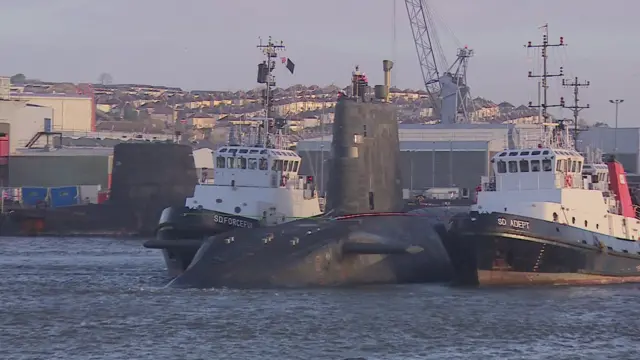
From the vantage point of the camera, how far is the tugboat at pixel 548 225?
46.8 meters

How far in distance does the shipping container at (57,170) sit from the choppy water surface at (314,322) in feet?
181

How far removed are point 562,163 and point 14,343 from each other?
24.0 m

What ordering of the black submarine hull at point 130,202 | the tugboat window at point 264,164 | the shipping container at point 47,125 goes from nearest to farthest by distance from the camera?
the tugboat window at point 264,164
the black submarine hull at point 130,202
the shipping container at point 47,125

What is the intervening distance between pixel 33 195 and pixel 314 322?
6366 centimetres

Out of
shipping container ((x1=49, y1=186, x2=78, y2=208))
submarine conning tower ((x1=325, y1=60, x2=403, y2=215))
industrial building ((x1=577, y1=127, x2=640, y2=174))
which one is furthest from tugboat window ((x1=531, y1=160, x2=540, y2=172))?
industrial building ((x1=577, y1=127, x2=640, y2=174))

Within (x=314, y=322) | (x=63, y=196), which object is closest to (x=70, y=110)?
(x=63, y=196)

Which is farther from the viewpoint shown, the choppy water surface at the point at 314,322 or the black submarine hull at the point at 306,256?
the black submarine hull at the point at 306,256

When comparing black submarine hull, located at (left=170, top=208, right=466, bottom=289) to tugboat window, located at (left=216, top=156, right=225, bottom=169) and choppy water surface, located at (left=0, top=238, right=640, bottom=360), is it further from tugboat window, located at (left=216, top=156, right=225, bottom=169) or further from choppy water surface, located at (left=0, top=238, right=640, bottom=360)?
tugboat window, located at (left=216, top=156, right=225, bottom=169)

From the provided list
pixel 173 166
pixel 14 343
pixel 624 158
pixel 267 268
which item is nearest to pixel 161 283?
pixel 267 268

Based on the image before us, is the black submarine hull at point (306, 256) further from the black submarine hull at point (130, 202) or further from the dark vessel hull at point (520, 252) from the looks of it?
the black submarine hull at point (130, 202)

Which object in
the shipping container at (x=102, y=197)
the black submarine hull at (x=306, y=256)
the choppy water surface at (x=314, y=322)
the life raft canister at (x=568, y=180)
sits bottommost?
the choppy water surface at (x=314, y=322)

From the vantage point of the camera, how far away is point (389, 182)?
51.3 m

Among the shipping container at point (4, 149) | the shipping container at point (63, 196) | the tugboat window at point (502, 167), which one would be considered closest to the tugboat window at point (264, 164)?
the tugboat window at point (502, 167)

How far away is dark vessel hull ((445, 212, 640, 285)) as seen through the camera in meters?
46.5
